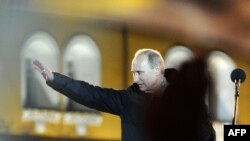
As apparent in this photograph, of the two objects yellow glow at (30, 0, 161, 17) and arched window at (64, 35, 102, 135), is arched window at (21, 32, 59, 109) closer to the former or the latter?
arched window at (64, 35, 102, 135)

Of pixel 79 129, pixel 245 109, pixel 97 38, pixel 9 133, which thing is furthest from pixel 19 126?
pixel 245 109

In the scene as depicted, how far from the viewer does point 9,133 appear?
5.89 m

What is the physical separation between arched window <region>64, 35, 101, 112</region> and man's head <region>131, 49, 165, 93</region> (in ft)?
15.1

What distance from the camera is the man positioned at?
6.37 feet

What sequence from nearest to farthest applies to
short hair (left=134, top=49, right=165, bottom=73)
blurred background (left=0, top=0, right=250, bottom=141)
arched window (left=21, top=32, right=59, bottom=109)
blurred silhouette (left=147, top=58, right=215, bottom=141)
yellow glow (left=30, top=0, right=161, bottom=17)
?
blurred silhouette (left=147, top=58, right=215, bottom=141) → short hair (left=134, top=49, right=165, bottom=73) → blurred background (left=0, top=0, right=250, bottom=141) → arched window (left=21, top=32, right=59, bottom=109) → yellow glow (left=30, top=0, right=161, bottom=17)

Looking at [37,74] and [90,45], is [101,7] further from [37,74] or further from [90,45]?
[37,74]

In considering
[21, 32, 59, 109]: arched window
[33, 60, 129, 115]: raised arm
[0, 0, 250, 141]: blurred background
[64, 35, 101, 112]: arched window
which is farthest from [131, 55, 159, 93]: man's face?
[64, 35, 101, 112]: arched window

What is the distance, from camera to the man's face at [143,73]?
6.17 feet

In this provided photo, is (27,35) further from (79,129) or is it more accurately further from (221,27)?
(221,27)

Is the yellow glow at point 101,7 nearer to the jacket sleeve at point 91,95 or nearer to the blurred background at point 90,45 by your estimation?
the blurred background at point 90,45

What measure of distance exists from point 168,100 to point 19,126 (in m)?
5.01

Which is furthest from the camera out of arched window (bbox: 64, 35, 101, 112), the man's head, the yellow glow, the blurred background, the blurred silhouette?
arched window (bbox: 64, 35, 101, 112)

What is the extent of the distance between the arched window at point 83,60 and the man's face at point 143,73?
4.66 meters

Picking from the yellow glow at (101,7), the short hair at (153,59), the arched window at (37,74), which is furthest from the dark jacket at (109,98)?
the yellow glow at (101,7)
